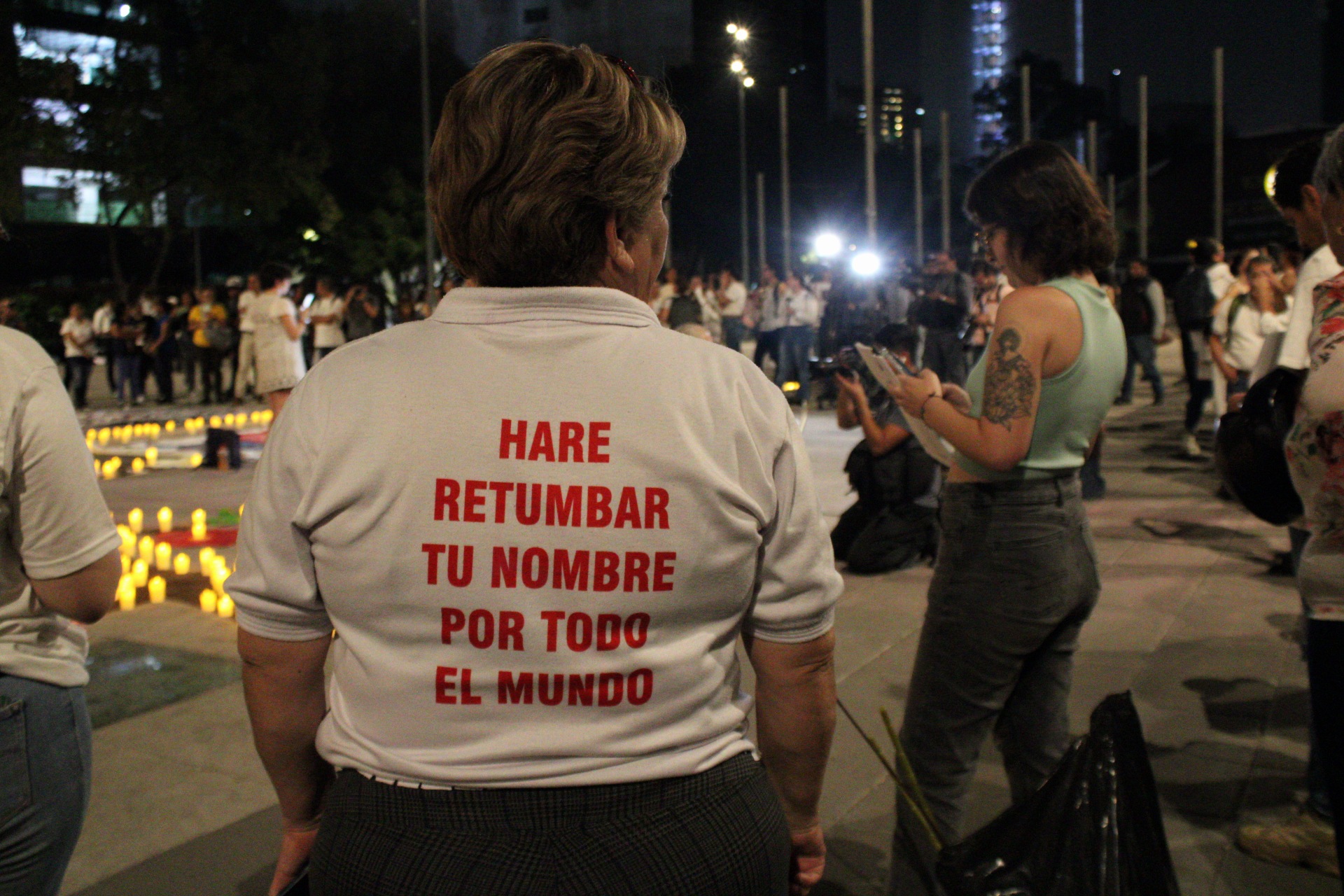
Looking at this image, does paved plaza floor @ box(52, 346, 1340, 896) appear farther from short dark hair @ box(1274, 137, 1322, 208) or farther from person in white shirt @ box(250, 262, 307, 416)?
person in white shirt @ box(250, 262, 307, 416)

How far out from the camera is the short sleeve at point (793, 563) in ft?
5.23

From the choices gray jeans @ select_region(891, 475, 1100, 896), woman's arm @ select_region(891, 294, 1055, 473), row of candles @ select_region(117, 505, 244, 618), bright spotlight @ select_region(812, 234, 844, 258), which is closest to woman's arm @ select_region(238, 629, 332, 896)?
gray jeans @ select_region(891, 475, 1100, 896)

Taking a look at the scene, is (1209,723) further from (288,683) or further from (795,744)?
(288,683)

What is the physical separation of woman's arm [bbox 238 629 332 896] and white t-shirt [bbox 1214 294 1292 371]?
8974 millimetres

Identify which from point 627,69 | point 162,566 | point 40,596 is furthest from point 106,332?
point 627,69

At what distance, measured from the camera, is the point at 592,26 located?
53.6 meters

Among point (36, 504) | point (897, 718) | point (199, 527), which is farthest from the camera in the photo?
point (199, 527)

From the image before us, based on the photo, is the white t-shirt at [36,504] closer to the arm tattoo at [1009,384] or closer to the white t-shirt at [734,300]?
the arm tattoo at [1009,384]

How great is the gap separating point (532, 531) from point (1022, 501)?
1.78 metres

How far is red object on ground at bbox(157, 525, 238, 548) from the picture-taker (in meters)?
8.50

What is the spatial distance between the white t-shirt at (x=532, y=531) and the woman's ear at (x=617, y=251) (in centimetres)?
7

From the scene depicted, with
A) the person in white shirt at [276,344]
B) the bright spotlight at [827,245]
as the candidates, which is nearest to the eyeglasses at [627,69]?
the person in white shirt at [276,344]

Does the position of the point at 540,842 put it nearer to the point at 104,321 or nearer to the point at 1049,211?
the point at 1049,211

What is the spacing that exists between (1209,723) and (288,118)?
38.1 metres
